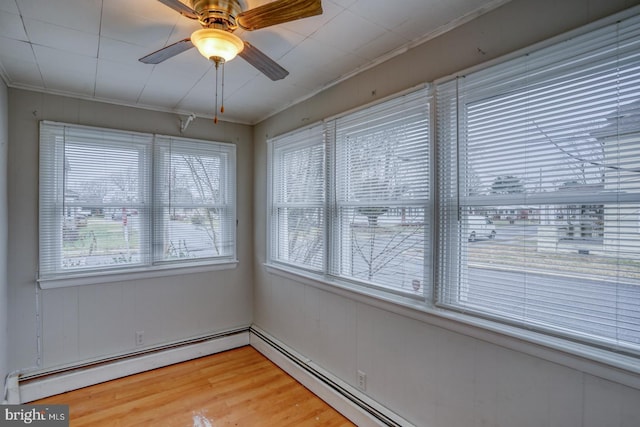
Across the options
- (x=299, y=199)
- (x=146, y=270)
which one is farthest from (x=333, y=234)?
(x=146, y=270)

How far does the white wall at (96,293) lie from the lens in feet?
8.31

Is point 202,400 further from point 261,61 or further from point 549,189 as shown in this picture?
point 549,189

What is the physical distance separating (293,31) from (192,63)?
826 millimetres

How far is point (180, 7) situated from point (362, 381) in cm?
235

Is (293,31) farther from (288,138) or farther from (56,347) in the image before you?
(56,347)

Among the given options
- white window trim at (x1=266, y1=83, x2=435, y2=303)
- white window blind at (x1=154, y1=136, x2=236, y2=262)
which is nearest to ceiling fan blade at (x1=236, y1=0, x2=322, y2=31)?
white window trim at (x1=266, y1=83, x2=435, y2=303)

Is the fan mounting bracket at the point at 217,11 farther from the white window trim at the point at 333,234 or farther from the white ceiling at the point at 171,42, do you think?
the white window trim at the point at 333,234

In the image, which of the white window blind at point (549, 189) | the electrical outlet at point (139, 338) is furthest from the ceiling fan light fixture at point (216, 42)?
the electrical outlet at point (139, 338)

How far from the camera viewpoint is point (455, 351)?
1.69m

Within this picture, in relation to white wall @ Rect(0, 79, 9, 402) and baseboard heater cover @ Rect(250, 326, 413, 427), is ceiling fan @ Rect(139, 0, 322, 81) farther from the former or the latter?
baseboard heater cover @ Rect(250, 326, 413, 427)

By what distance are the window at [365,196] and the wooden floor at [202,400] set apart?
0.99 metres

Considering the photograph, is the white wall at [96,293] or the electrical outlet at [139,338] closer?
the white wall at [96,293]

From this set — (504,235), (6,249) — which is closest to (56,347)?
(6,249)

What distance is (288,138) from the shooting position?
3037 millimetres
